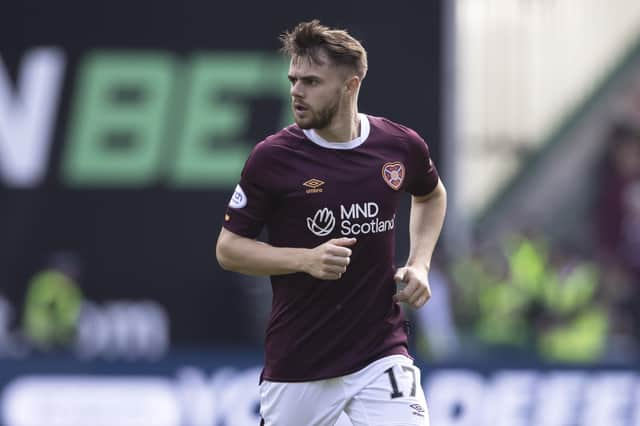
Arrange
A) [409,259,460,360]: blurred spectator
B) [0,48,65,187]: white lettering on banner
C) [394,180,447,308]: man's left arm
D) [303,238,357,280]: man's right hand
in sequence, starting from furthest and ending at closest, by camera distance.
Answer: [409,259,460,360]: blurred spectator < [0,48,65,187]: white lettering on banner < [394,180,447,308]: man's left arm < [303,238,357,280]: man's right hand

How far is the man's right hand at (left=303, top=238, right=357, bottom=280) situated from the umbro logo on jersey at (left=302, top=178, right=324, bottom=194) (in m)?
0.28

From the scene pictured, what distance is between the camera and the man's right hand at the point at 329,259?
18.1 ft

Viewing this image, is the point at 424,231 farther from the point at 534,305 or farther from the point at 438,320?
the point at 438,320

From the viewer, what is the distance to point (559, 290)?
1516cm

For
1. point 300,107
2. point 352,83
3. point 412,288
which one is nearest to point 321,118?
point 300,107

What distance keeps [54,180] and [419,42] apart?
167 inches

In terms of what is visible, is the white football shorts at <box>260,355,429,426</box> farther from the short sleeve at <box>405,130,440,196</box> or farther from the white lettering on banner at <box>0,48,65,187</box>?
the white lettering on banner at <box>0,48,65,187</box>

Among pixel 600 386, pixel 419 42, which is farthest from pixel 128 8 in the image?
pixel 600 386

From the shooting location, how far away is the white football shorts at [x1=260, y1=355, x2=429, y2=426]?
587 cm

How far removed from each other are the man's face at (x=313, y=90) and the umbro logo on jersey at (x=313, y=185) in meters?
0.22

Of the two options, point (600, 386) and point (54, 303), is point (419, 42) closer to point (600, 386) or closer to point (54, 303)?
point (54, 303)

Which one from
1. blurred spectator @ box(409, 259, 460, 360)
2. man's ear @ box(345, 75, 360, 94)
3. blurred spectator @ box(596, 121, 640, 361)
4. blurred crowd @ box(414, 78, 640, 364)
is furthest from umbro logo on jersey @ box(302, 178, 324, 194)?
blurred spectator @ box(596, 121, 640, 361)

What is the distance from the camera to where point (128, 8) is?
51.9 feet

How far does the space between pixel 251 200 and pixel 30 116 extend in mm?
10622
